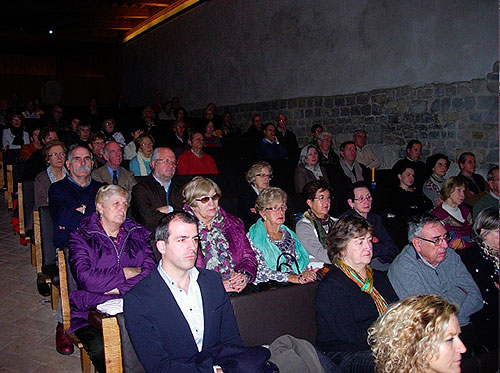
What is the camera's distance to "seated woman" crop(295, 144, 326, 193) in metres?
5.19

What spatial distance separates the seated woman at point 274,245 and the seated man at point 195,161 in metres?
2.36

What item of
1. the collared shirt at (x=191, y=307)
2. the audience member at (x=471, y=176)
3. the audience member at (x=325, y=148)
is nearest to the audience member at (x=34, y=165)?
the audience member at (x=325, y=148)

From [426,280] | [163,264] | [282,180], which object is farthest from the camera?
[282,180]

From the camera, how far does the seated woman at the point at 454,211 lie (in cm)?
398

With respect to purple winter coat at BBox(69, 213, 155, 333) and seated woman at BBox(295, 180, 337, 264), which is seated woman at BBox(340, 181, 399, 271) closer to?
seated woman at BBox(295, 180, 337, 264)

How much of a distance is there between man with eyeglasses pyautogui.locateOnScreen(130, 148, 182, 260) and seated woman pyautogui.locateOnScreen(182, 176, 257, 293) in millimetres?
716

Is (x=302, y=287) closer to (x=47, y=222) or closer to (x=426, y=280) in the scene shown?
(x=426, y=280)

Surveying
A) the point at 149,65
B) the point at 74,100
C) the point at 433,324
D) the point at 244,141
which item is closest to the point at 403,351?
the point at 433,324

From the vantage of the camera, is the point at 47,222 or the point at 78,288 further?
the point at 47,222

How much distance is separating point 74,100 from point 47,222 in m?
14.6

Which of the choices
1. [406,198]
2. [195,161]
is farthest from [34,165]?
[406,198]

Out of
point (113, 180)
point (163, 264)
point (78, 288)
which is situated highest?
point (113, 180)

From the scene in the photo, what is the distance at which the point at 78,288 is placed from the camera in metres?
2.68

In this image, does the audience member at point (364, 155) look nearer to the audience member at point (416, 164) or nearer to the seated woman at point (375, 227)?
the audience member at point (416, 164)
